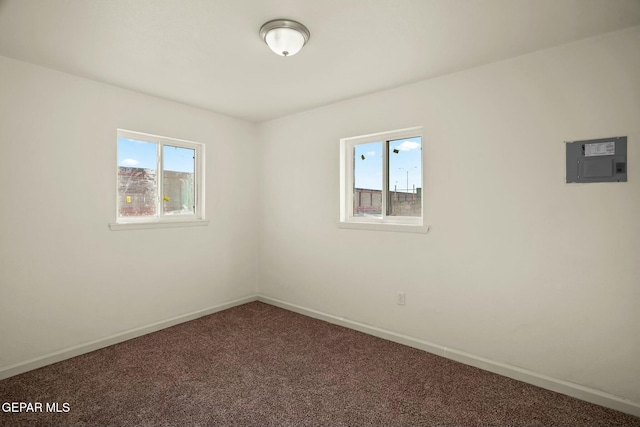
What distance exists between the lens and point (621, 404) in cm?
210

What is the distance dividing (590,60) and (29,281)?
14.4 ft

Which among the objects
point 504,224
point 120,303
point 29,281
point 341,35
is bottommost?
point 120,303

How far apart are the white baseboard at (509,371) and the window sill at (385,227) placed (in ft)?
3.22

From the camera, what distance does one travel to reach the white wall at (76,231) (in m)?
2.54

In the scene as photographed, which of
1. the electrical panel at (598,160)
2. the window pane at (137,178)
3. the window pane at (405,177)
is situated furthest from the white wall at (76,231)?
the electrical panel at (598,160)

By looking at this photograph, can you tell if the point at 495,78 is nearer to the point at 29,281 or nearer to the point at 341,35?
the point at 341,35

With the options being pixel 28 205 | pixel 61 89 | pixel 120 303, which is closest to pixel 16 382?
pixel 120 303

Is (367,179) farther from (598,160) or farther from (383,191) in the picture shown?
(598,160)

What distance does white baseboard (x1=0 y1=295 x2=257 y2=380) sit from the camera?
99.5 inches

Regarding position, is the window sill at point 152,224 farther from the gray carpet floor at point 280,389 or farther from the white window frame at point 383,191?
the white window frame at point 383,191

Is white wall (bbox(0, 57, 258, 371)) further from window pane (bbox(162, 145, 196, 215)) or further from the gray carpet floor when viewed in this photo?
the gray carpet floor

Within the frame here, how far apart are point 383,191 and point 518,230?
1260 mm

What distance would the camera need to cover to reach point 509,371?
8.20 ft

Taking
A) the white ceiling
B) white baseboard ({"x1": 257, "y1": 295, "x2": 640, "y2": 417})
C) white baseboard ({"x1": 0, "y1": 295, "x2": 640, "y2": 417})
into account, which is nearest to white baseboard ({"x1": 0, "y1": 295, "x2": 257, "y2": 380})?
white baseboard ({"x1": 0, "y1": 295, "x2": 640, "y2": 417})
